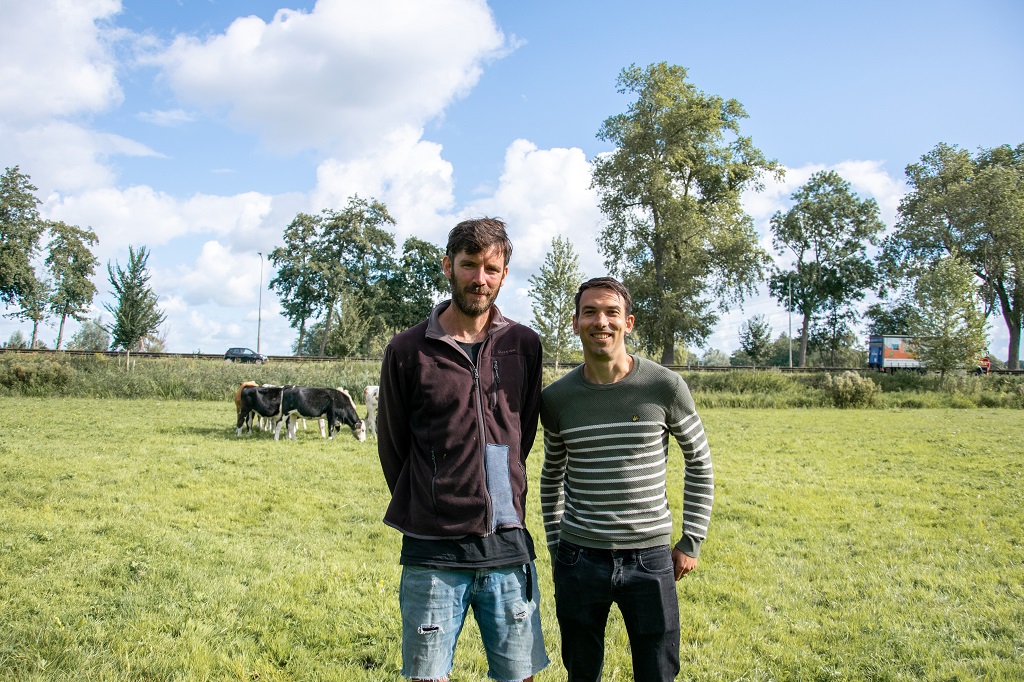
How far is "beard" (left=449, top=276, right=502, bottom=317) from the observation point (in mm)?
2645

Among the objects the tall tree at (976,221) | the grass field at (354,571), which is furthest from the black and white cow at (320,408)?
the tall tree at (976,221)

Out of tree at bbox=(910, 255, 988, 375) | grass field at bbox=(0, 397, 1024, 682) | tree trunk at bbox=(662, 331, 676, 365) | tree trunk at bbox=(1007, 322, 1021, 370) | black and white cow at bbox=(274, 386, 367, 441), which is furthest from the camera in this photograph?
tree trunk at bbox=(1007, 322, 1021, 370)

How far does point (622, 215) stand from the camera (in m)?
40.0

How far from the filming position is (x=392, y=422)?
103 inches

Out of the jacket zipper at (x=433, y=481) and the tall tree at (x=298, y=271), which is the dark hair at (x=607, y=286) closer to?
the jacket zipper at (x=433, y=481)

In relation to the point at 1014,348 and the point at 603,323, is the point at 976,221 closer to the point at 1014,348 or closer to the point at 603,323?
the point at 1014,348

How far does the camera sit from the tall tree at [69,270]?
49969 millimetres

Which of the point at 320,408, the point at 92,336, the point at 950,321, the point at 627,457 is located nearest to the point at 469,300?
the point at 627,457

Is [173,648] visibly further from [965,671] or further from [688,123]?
[688,123]

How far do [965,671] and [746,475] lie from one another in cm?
711

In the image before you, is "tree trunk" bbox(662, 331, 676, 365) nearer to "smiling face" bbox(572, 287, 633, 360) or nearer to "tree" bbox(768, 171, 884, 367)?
"tree" bbox(768, 171, 884, 367)

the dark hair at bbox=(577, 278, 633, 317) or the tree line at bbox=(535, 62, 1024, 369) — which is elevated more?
the tree line at bbox=(535, 62, 1024, 369)

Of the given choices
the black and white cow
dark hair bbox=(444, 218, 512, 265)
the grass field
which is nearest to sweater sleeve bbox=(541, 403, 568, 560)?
dark hair bbox=(444, 218, 512, 265)

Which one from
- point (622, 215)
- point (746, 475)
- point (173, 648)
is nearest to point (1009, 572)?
point (746, 475)
